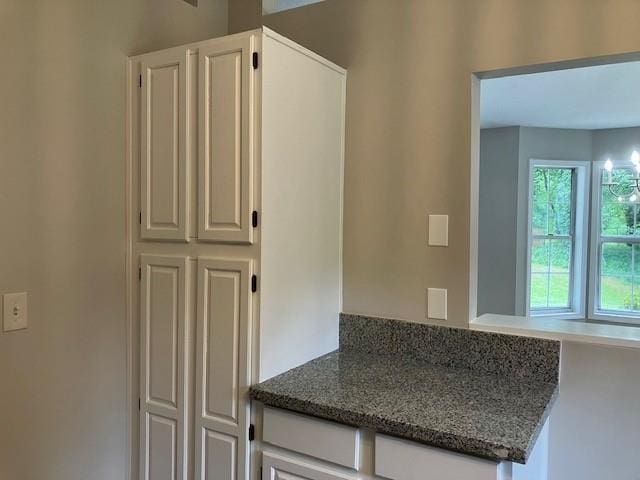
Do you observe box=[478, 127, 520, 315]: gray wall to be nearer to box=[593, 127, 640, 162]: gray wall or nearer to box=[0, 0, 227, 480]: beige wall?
box=[593, 127, 640, 162]: gray wall

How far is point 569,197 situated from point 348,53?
3978mm

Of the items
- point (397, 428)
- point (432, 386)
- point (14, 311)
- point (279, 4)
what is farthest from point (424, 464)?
point (279, 4)

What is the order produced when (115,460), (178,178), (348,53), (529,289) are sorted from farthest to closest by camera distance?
1. (529,289)
2. (348,53)
3. (115,460)
4. (178,178)

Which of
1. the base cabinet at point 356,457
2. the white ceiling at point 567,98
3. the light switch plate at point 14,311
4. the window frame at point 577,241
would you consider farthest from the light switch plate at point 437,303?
the window frame at point 577,241

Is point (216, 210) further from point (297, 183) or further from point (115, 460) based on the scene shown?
point (115, 460)

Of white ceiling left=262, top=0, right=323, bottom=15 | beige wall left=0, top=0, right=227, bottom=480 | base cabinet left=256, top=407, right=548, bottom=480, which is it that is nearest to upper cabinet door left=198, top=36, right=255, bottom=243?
beige wall left=0, top=0, right=227, bottom=480

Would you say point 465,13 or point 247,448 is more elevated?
point 465,13

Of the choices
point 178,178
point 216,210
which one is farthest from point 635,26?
point 178,178

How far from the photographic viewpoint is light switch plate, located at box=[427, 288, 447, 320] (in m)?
1.90

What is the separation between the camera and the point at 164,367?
1866 millimetres

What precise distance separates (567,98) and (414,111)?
2.39m

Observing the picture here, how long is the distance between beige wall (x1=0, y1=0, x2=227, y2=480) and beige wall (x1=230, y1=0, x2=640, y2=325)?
2.89 ft

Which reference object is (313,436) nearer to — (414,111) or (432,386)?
(432,386)

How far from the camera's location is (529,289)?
4.91m
